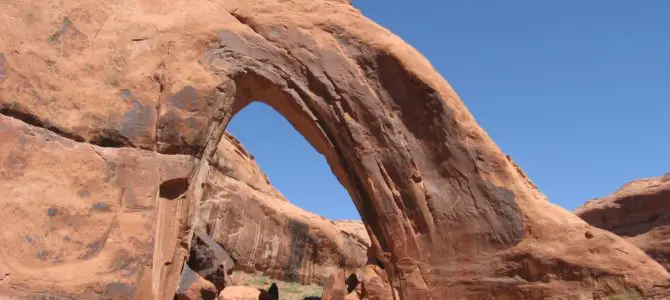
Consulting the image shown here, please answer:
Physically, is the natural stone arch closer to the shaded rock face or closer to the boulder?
the boulder

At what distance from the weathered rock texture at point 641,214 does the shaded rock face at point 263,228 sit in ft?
42.5

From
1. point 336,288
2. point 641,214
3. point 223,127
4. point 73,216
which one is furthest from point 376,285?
point 641,214

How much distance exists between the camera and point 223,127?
385 inches

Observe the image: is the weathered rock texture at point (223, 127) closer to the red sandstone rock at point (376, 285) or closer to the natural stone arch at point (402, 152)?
the natural stone arch at point (402, 152)

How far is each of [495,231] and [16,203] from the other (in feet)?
22.1

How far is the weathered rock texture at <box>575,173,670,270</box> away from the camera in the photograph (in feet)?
86.8

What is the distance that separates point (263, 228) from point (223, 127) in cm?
1269

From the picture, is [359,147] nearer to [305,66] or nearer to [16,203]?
[305,66]

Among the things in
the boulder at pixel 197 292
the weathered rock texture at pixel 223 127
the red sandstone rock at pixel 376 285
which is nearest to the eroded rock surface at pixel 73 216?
the weathered rock texture at pixel 223 127

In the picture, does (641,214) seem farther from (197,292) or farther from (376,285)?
(197,292)

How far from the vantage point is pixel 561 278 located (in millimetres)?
8750

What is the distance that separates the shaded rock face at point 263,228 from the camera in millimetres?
20797

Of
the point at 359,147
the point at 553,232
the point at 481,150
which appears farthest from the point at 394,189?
the point at 553,232

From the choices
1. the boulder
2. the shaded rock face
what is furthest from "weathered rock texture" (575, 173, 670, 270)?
the boulder
